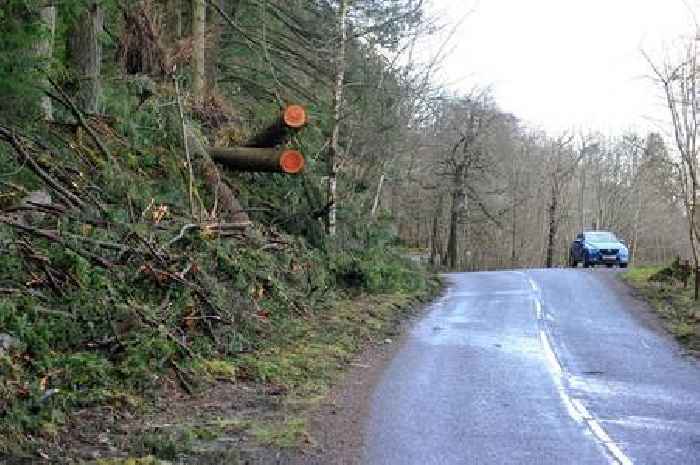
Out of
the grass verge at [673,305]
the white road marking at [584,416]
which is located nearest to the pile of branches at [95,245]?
the white road marking at [584,416]

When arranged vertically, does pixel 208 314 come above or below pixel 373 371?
above

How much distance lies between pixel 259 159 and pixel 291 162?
0.73 m

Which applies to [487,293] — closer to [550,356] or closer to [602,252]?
[550,356]

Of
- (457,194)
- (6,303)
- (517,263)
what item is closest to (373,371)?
(6,303)

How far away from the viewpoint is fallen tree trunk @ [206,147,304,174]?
18.8 m

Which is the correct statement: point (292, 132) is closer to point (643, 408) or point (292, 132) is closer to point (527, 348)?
point (527, 348)

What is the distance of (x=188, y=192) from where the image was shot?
16.4 meters

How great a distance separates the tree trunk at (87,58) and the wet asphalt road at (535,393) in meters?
7.43

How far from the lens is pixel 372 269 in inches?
866

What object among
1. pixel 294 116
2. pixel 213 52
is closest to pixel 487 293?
pixel 294 116

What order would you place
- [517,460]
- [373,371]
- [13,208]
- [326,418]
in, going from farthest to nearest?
[373,371] → [13,208] → [326,418] → [517,460]

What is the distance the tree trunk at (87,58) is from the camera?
1573 cm

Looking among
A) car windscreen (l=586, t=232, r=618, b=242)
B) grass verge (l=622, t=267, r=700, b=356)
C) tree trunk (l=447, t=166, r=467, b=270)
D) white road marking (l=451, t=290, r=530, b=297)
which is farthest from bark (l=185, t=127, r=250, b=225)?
tree trunk (l=447, t=166, r=467, b=270)

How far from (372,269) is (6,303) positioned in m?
14.1
